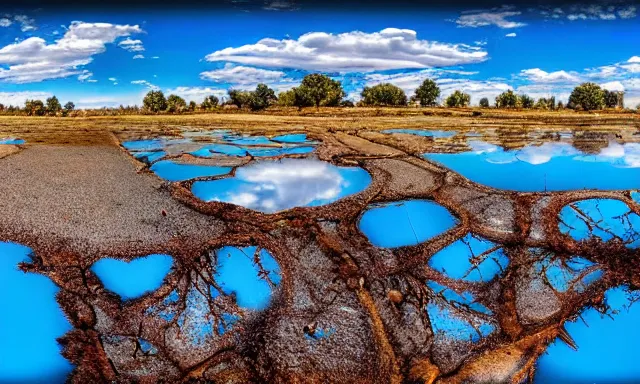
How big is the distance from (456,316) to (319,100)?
2496cm

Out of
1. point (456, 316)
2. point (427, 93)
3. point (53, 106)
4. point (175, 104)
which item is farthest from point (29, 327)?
point (427, 93)

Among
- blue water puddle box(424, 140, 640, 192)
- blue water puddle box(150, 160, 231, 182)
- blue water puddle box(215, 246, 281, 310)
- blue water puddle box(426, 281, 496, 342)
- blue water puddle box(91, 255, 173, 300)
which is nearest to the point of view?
blue water puddle box(426, 281, 496, 342)

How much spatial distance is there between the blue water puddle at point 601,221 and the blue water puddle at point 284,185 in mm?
4380

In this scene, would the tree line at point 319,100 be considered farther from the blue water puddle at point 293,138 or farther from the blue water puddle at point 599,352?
the blue water puddle at point 599,352

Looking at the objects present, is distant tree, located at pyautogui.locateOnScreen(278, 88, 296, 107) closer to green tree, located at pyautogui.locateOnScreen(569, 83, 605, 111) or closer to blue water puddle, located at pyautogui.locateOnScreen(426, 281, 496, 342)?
green tree, located at pyautogui.locateOnScreen(569, 83, 605, 111)

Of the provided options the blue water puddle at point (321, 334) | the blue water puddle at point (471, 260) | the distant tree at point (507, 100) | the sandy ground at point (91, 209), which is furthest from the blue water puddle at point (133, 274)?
the distant tree at point (507, 100)

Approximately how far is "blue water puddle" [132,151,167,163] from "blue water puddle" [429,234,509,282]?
9084 millimetres

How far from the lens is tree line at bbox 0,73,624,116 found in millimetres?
26703

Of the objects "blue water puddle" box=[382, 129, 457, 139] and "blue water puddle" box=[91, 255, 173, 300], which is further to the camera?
"blue water puddle" box=[382, 129, 457, 139]

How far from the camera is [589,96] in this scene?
32.2 meters

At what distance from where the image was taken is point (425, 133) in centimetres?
1866

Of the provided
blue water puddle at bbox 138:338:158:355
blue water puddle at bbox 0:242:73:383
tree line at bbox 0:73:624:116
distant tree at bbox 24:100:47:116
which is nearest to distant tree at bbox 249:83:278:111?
tree line at bbox 0:73:624:116

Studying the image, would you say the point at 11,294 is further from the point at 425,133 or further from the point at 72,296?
the point at 425,133

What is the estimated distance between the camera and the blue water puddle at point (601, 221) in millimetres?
8219
